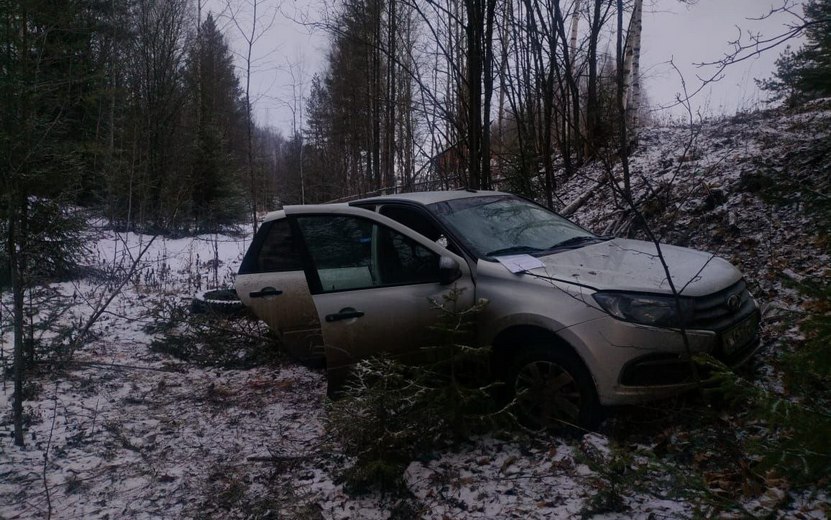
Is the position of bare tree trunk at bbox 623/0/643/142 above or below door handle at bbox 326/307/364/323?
above

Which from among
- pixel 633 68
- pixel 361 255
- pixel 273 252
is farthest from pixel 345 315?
pixel 633 68

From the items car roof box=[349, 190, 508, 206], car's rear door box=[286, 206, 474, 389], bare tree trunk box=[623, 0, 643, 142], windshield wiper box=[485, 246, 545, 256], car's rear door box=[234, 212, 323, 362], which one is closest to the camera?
car's rear door box=[286, 206, 474, 389]

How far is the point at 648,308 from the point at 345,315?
208 centimetres

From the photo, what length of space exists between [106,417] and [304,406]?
172 cm

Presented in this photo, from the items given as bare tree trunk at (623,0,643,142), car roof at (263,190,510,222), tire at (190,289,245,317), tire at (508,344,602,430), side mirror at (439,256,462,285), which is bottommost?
tire at (508,344,602,430)

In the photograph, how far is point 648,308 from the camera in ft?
10.6

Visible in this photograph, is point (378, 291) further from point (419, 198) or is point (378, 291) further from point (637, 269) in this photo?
point (637, 269)

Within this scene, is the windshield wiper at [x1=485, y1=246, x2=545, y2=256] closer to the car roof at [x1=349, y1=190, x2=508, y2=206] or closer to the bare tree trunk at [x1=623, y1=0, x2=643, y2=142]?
the car roof at [x1=349, y1=190, x2=508, y2=206]

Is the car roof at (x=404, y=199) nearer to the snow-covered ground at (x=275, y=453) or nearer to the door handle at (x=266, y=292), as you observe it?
the door handle at (x=266, y=292)

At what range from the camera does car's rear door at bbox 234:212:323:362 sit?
468 cm

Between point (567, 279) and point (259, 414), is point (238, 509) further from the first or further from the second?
point (567, 279)

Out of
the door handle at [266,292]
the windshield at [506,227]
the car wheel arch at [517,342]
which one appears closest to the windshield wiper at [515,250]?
the windshield at [506,227]

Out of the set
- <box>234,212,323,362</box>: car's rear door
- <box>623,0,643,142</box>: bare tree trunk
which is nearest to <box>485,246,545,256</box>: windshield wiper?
<box>234,212,323,362</box>: car's rear door

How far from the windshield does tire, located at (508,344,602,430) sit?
87 cm
